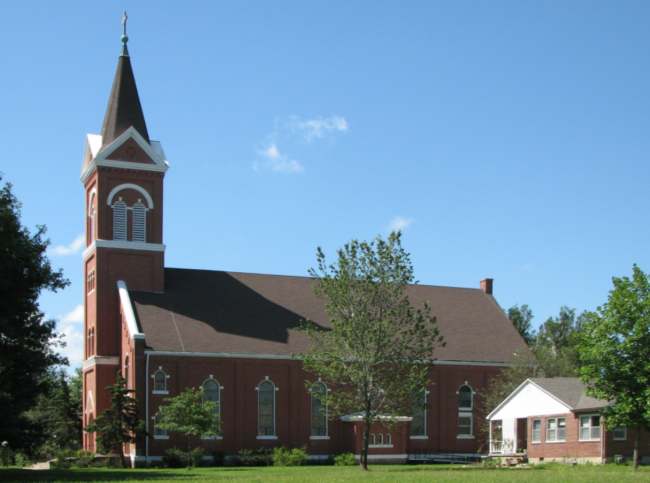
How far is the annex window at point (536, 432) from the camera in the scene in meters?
56.1

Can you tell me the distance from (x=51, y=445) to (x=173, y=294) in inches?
741

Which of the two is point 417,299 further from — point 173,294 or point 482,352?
point 173,294

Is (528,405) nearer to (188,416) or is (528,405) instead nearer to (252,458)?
(252,458)

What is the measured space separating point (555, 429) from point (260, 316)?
816 inches

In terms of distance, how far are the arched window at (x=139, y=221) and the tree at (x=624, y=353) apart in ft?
105

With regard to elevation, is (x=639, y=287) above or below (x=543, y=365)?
above

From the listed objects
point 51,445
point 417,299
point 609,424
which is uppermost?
point 417,299

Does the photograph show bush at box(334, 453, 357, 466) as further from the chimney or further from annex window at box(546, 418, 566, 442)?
the chimney

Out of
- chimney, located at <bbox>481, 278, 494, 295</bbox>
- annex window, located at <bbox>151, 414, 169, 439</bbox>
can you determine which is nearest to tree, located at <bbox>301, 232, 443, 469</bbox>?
annex window, located at <bbox>151, 414, 169, 439</bbox>

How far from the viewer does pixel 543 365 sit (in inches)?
2630

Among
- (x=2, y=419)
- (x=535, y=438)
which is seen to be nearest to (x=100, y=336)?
(x=2, y=419)

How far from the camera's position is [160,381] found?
196ft

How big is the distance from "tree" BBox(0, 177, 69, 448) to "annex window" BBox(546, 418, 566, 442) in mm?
26576

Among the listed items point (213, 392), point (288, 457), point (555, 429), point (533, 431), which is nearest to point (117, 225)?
point (213, 392)
